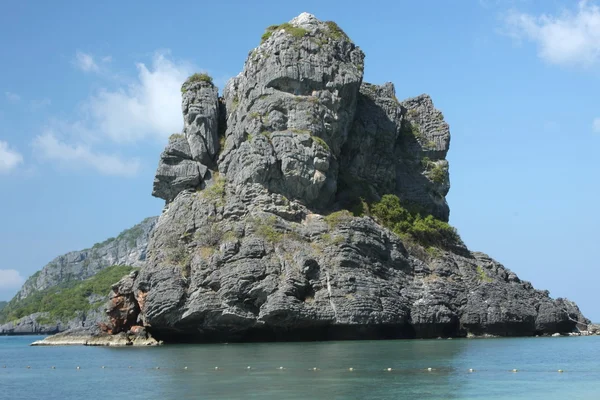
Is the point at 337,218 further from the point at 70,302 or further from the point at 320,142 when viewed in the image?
the point at 70,302

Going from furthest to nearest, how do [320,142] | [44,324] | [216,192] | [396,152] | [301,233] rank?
[44,324], [396,152], [216,192], [320,142], [301,233]

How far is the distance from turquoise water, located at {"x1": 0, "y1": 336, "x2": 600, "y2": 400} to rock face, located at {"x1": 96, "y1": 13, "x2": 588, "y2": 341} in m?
5.83

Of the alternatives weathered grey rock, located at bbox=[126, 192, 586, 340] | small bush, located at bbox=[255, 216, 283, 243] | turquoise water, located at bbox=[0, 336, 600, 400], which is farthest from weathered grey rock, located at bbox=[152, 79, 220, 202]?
turquoise water, located at bbox=[0, 336, 600, 400]

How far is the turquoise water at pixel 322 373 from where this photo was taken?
107 feet

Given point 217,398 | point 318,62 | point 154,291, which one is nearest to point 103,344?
point 154,291

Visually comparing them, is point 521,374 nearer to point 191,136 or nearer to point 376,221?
point 376,221

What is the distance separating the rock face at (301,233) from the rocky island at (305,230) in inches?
5.7

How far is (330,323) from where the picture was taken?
64.0 metres

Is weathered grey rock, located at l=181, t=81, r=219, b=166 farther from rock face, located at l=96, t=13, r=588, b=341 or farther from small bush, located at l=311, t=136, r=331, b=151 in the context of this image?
small bush, located at l=311, t=136, r=331, b=151

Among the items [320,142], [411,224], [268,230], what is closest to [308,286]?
[268,230]

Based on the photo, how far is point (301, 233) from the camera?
230 ft

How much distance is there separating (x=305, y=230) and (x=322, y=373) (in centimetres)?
3249

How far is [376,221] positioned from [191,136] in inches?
853

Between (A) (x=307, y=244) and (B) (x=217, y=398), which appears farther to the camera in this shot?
(A) (x=307, y=244)
